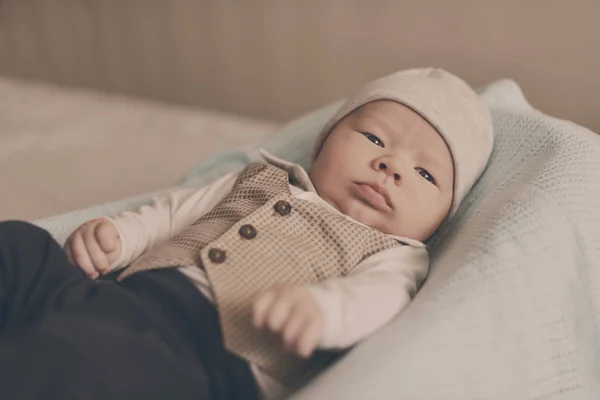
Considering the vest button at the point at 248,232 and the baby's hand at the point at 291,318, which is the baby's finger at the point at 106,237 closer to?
the vest button at the point at 248,232

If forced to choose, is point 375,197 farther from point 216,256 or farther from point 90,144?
point 90,144

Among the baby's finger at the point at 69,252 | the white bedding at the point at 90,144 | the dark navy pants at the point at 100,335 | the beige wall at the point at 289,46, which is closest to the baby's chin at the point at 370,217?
the dark navy pants at the point at 100,335

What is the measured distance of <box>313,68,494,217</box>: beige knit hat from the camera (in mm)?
877

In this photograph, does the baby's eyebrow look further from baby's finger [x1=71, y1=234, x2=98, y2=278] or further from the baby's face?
baby's finger [x1=71, y1=234, x2=98, y2=278]

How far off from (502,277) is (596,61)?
0.81 m

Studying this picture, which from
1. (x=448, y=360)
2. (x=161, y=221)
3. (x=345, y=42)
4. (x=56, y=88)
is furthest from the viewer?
(x=56, y=88)

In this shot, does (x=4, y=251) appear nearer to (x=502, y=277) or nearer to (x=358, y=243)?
(x=358, y=243)

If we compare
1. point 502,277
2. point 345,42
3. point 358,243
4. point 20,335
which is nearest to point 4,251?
point 20,335

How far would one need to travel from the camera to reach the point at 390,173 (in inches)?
32.9

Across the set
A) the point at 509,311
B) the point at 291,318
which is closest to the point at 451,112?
the point at 509,311

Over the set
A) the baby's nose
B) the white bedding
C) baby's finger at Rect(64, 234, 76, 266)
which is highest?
the baby's nose

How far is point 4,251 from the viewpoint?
2.43 feet

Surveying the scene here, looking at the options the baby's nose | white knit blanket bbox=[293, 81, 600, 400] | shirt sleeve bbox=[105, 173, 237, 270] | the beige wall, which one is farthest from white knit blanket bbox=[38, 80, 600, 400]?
the beige wall

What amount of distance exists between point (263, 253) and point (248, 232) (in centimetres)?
3
